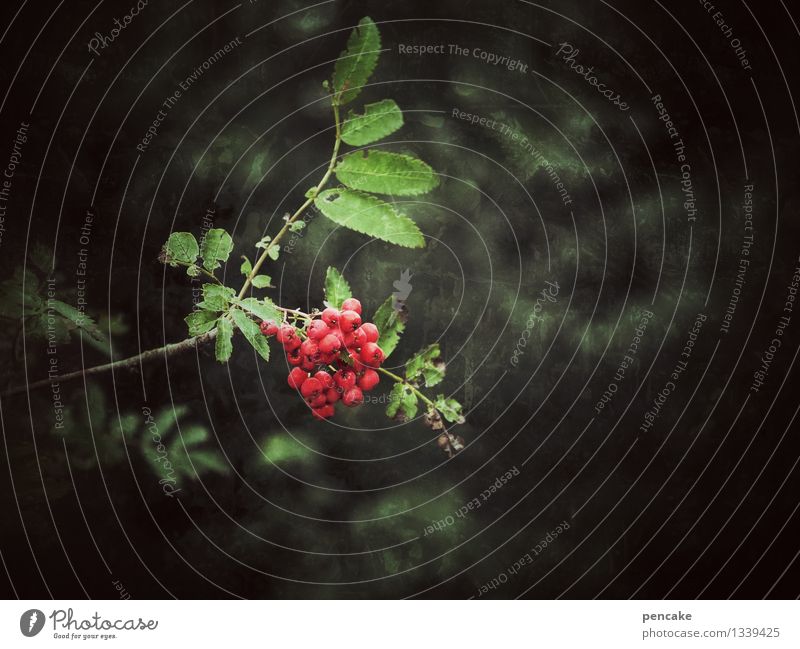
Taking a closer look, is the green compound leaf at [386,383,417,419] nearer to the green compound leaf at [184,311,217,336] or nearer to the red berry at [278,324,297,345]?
the red berry at [278,324,297,345]

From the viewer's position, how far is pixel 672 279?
150cm

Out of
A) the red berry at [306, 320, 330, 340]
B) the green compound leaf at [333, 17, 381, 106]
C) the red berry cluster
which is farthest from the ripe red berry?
the green compound leaf at [333, 17, 381, 106]

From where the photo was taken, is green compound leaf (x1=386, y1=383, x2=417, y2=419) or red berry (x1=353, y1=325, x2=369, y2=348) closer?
red berry (x1=353, y1=325, x2=369, y2=348)

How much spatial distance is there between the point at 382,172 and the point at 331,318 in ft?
1.05

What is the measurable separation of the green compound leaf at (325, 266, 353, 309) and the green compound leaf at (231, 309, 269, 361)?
15cm

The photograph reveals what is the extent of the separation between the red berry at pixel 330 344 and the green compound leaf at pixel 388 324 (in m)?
0.13

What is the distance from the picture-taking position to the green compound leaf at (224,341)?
1.42m

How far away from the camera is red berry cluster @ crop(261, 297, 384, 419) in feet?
4.38

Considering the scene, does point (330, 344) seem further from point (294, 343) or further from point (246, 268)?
point (246, 268)

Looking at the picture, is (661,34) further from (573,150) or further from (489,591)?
(489,591)

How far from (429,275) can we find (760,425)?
0.83 m

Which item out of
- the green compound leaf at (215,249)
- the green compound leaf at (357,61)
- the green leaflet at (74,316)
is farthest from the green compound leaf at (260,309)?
the green compound leaf at (357,61)

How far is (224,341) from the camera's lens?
56.4 inches

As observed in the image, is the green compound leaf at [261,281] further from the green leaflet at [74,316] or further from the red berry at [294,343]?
the green leaflet at [74,316]
